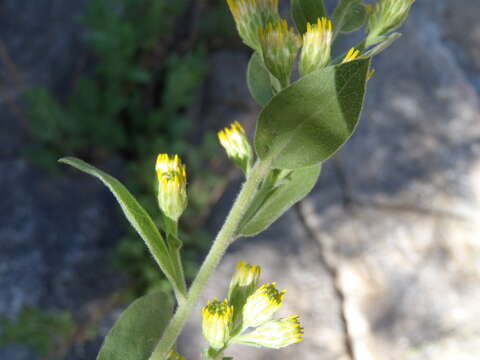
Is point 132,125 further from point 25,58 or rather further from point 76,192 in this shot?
point 25,58

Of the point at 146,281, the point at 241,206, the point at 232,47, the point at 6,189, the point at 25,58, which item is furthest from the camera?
the point at 232,47

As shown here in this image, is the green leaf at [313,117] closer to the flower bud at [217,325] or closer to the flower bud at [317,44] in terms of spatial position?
the flower bud at [317,44]

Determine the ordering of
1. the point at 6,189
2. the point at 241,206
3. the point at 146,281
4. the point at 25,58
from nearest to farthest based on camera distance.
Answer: the point at 241,206 → the point at 146,281 → the point at 6,189 → the point at 25,58

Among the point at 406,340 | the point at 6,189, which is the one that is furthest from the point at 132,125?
the point at 406,340

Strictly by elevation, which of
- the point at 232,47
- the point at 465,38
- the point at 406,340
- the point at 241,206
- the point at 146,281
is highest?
the point at 232,47

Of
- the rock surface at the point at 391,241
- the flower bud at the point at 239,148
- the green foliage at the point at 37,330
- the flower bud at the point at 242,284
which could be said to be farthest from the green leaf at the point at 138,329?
the rock surface at the point at 391,241

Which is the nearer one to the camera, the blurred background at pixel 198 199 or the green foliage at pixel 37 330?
the green foliage at pixel 37 330
